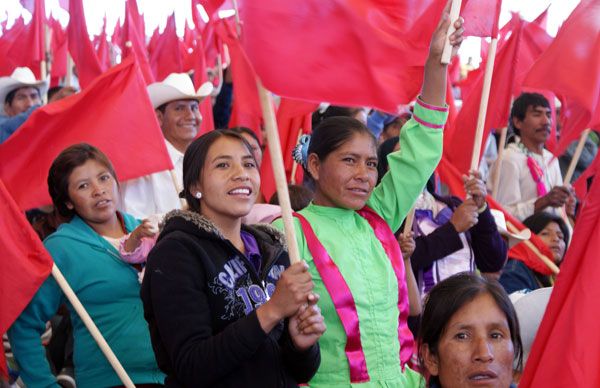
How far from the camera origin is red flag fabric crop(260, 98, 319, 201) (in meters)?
6.89

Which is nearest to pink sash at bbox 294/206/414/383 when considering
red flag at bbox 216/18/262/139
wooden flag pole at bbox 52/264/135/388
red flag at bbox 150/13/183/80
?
wooden flag pole at bbox 52/264/135/388

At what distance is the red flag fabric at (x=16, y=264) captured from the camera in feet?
13.2

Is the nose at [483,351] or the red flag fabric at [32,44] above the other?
the red flag fabric at [32,44]

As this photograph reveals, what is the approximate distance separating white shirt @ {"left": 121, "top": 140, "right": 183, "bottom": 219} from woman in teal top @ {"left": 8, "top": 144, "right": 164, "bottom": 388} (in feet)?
4.35

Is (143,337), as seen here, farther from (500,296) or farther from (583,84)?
(583,84)

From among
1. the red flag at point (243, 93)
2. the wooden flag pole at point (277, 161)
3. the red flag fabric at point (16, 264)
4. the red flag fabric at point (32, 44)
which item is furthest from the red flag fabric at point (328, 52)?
the red flag fabric at point (32, 44)

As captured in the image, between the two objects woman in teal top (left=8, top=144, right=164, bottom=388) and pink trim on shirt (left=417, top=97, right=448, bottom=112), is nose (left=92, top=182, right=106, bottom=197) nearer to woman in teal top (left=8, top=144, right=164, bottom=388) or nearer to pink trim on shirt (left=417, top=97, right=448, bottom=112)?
woman in teal top (left=8, top=144, right=164, bottom=388)

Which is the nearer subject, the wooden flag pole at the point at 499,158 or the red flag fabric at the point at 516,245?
the red flag fabric at the point at 516,245

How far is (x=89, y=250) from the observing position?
14.0 ft

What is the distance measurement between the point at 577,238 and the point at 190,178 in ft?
4.43

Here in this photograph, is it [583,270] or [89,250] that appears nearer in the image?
[583,270]

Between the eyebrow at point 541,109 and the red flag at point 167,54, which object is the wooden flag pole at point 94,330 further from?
the red flag at point 167,54

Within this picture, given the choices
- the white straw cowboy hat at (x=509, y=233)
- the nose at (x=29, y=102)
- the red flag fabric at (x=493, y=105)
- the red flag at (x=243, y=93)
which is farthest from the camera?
the nose at (x=29, y=102)

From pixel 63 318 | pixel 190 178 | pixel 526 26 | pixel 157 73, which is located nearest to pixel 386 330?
pixel 190 178
